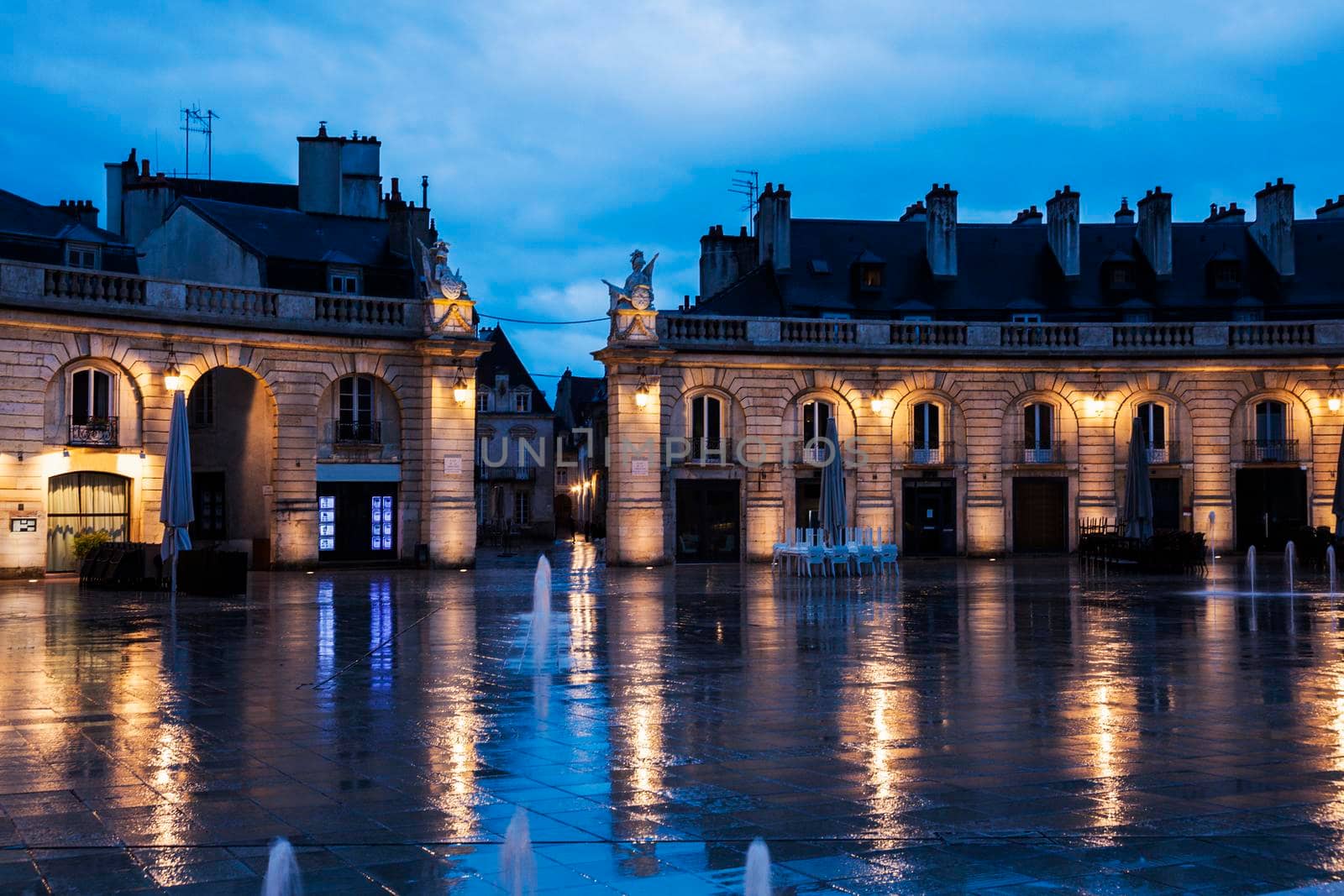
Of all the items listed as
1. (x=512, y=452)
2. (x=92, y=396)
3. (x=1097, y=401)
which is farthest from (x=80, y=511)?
(x=512, y=452)

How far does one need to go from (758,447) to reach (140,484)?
15.4 metres

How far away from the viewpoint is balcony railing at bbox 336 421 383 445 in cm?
3369

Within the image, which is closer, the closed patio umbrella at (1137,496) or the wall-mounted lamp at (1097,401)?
the closed patio umbrella at (1137,496)

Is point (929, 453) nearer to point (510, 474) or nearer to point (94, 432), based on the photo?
point (94, 432)

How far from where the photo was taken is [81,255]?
3444 centimetres

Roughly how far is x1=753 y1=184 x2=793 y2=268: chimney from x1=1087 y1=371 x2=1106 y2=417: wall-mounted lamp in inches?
384

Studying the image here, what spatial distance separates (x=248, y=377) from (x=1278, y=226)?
30.2 metres

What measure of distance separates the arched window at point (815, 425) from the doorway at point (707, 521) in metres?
2.32

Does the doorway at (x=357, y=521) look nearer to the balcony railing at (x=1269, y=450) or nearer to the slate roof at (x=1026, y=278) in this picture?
the slate roof at (x=1026, y=278)

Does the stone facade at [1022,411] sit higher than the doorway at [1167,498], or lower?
higher

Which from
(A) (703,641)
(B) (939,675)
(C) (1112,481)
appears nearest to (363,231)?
(C) (1112,481)

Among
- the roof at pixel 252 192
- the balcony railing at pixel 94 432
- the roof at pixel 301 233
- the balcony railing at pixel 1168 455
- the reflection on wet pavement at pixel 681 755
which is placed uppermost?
the roof at pixel 252 192

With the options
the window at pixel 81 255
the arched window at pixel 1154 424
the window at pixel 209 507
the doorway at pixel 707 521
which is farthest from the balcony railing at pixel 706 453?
the window at pixel 81 255

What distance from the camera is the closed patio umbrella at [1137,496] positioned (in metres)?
30.7
